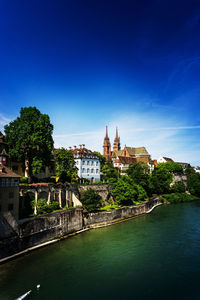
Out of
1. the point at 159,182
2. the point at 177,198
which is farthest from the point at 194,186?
the point at 159,182

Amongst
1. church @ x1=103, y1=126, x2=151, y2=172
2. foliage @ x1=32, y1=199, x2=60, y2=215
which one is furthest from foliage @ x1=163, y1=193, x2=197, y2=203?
foliage @ x1=32, y1=199, x2=60, y2=215

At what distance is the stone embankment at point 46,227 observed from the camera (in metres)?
21.9

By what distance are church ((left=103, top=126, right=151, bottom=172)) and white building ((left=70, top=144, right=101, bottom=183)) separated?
119ft

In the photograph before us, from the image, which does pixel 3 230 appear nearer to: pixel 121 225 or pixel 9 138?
pixel 9 138

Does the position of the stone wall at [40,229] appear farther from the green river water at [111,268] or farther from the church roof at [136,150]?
the church roof at [136,150]

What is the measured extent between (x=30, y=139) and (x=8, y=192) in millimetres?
10622

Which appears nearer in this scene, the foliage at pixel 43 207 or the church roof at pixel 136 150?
the foliage at pixel 43 207

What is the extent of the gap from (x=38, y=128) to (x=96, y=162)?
27022mm

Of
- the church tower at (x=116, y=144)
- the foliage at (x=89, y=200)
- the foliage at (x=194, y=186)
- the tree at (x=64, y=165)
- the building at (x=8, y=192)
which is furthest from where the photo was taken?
the church tower at (x=116, y=144)

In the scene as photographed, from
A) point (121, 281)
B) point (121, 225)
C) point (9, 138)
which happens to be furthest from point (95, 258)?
point (9, 138)

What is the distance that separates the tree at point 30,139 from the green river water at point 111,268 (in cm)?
1404

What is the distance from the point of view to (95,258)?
73.5ft

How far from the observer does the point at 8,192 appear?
78.4ft

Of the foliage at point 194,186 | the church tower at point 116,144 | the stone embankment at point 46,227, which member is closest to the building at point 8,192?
the stone embankment at point 46,227
